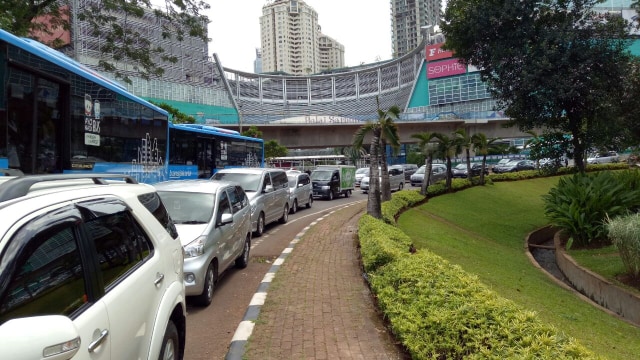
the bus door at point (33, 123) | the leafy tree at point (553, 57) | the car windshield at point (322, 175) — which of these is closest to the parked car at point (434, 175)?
the car windshield at point (322, 175)

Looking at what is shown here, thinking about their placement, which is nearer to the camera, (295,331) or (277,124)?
(295,331)

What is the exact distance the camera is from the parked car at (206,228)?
5.72 metres

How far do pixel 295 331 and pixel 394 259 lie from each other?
6.13 ft

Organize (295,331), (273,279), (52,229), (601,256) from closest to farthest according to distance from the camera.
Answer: (52,229) → (295,331) → (273,279) → (601,256)

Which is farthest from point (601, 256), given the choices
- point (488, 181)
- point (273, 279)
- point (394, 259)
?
point (488, 181)

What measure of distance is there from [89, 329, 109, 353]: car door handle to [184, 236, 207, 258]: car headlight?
3526mm

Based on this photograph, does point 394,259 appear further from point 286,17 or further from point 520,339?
point 286,17

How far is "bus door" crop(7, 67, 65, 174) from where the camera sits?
5973 millimetres

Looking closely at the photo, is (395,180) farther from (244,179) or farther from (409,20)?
(409,20)

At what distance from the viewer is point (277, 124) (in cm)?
4088

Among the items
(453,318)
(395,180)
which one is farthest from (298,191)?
(453,318)

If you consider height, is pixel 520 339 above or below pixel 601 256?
above

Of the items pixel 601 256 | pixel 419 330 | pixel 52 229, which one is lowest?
pixel 601 256

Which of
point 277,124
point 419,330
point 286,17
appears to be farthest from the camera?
point 286,17
